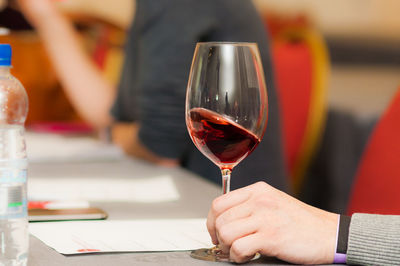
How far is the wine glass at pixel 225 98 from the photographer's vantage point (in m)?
0.65

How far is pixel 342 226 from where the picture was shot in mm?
661

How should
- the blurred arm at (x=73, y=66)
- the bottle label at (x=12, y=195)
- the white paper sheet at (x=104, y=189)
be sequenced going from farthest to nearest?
1. the blurred arm at (x=73, y=66)
2. the white paper sheet at (x=104, y=189)
3. the bottle label at (x=12, y=195)

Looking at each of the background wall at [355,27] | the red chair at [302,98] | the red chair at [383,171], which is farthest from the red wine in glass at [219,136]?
the background wall at [355,27]

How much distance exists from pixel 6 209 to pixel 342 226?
332 millimetres

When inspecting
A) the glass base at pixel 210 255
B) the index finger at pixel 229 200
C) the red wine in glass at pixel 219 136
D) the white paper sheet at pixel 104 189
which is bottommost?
the white paper sheet at pixel 104 189

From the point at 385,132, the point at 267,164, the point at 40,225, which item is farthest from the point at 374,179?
the point at 40,225

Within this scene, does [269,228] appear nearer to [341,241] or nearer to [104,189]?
[341,241]

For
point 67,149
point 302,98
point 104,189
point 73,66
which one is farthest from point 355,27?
point 104,189

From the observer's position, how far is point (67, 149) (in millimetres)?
1463

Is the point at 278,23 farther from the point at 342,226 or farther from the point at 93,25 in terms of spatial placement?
the point at 342,226

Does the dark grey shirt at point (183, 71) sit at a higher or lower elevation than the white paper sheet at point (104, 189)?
higher

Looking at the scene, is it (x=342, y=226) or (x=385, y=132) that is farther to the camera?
(x=385, y=132)

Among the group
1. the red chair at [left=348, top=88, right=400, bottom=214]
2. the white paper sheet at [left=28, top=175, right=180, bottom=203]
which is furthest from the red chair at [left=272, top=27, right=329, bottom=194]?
the white paper sheet at [left=28, top=175, right=180, bottom=203]

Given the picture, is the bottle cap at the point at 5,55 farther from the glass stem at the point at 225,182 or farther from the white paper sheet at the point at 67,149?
the white paper sheet at the point at 67,149
